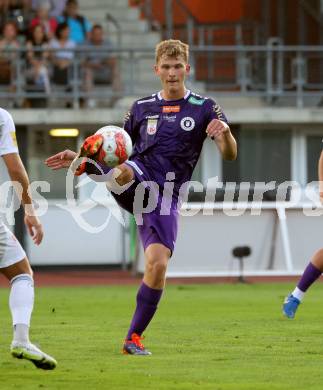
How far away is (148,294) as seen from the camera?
9.77 meters

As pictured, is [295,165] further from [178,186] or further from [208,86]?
[178,186]

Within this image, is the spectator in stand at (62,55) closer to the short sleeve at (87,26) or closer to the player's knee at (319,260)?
the short sleeve at (87,26)

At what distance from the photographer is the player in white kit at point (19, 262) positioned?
326 inches

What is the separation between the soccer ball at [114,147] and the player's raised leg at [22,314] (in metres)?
1.22

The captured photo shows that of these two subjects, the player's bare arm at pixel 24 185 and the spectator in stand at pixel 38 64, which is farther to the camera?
the spectator in stand at pixel 38 64

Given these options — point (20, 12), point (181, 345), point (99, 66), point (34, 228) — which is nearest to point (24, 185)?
point (34, 228)

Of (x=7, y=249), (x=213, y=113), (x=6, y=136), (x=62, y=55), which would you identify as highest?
(x=6, y=136)

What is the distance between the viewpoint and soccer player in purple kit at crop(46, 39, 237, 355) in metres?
9.76

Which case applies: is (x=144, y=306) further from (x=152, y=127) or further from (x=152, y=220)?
(x=152, y=127)

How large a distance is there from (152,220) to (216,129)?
0.98 meters

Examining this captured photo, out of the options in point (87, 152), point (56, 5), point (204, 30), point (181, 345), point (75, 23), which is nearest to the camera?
point (87, 152)

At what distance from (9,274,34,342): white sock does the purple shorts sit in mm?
1514

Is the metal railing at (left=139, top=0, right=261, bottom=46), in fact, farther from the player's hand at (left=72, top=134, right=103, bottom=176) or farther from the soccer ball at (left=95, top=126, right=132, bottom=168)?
the player's hand at (left=72, top=134, right=103, bottom=176)

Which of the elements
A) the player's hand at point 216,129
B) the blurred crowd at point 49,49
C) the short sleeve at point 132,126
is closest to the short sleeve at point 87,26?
the blurred crowd at point 49,49
